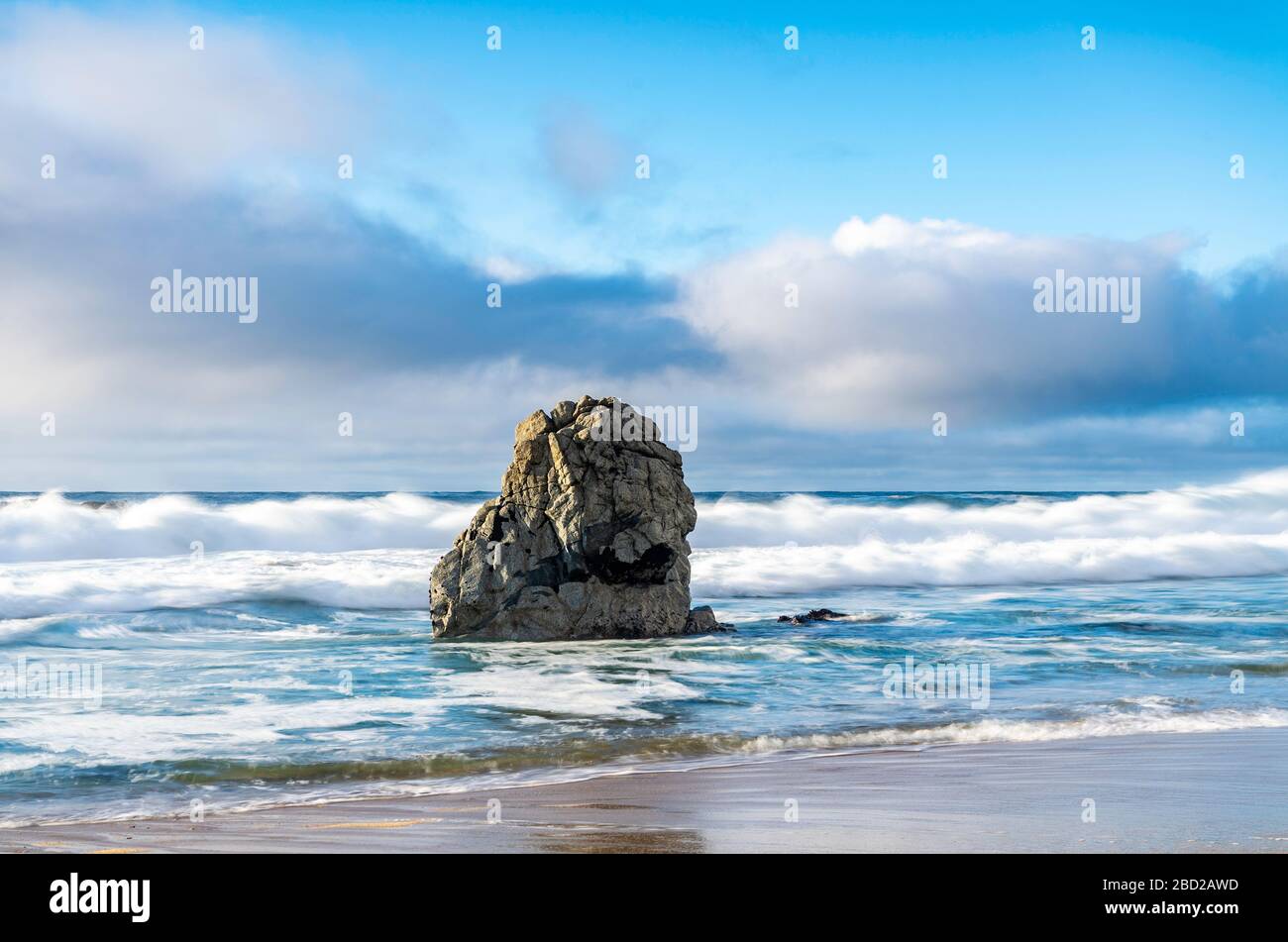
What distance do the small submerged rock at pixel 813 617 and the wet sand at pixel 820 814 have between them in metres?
13.1

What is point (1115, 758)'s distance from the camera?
10461 mm

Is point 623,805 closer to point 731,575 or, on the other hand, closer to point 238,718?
point 238,718

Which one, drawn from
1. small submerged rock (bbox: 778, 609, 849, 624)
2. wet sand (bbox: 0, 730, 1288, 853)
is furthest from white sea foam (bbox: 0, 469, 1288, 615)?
wet sand (bbox: 0, 730, 1288, 853)

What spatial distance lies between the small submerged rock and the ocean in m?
0.43

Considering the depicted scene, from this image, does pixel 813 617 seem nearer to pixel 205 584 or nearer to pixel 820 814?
pixel 820 814

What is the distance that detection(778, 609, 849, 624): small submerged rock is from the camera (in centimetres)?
2386

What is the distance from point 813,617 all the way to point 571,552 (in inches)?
268

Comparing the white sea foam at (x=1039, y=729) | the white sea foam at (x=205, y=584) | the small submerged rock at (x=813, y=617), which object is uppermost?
the white sea foam at (x=205, y=584)

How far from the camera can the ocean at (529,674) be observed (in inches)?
427

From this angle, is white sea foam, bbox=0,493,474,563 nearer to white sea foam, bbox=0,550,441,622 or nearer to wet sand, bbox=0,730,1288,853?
white sea foam, bbox=0,550,441,622

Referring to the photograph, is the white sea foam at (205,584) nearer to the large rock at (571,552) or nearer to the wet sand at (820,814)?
the large rock at (571,552)

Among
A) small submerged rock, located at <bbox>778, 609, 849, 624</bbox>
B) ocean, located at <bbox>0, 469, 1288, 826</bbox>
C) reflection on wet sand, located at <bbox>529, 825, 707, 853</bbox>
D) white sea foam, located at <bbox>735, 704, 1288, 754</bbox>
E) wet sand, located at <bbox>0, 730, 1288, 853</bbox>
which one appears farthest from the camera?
small submerged rock, located at <bbox>778, 609, 849, 624</bbox>

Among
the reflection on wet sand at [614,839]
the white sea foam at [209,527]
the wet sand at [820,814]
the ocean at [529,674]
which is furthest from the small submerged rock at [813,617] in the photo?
the white sea foam at [209,527]

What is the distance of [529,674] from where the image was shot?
645 inches
